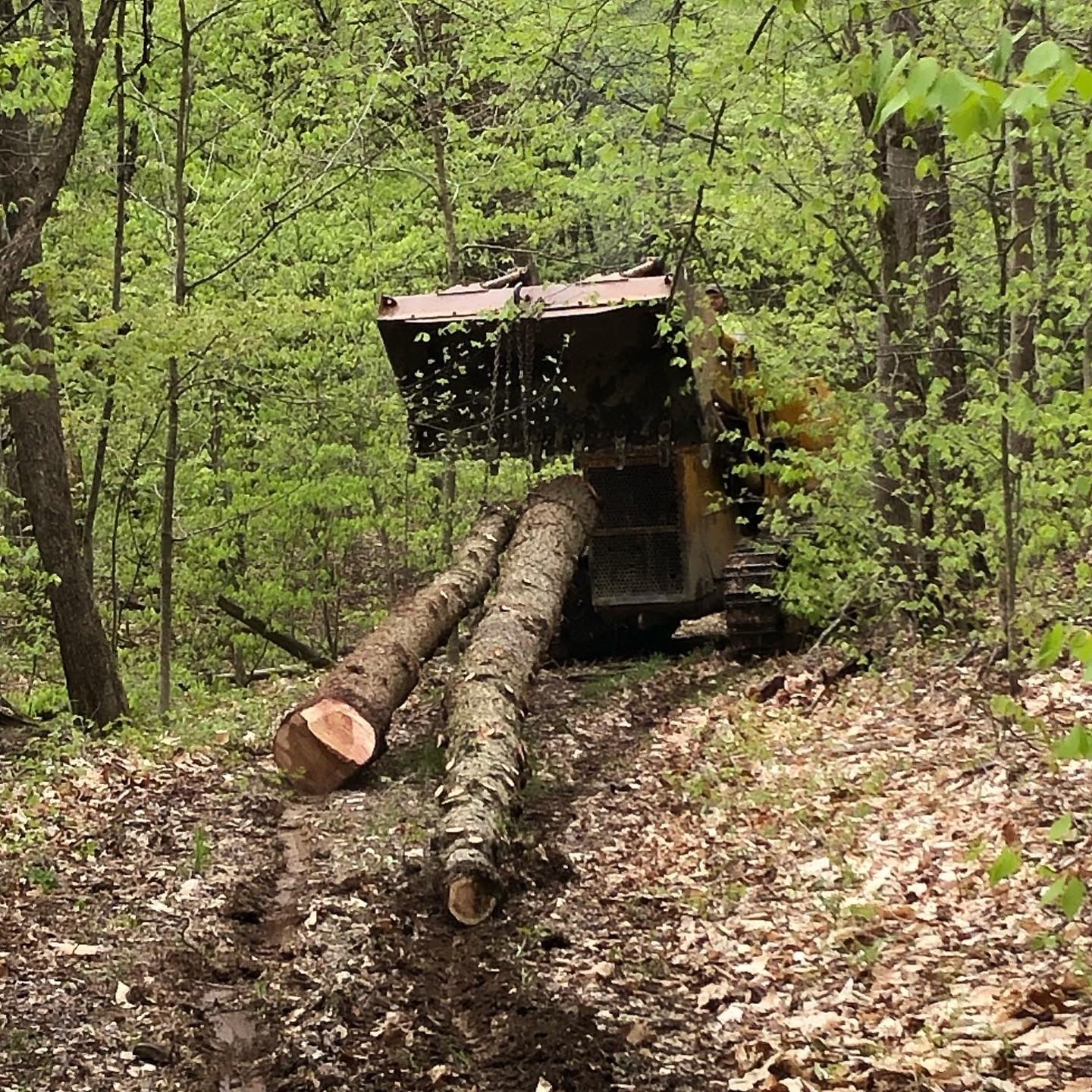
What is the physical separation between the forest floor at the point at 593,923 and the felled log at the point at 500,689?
0.22 m

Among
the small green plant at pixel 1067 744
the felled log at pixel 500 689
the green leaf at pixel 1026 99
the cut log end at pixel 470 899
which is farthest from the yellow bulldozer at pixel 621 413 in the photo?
the green leaf at pixel 1026 99

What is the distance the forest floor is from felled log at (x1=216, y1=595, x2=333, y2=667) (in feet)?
17.1

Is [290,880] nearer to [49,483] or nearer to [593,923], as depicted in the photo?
[593,923]

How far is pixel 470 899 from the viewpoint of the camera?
238 inches

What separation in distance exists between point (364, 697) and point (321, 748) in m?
0.49

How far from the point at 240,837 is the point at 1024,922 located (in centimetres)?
407

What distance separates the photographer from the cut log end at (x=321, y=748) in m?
8.30

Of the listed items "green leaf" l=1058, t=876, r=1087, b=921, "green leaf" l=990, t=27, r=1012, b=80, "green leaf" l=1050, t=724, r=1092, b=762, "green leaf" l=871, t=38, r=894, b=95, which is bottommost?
"green leaf" l=1058, t=876, r=1087, b=921

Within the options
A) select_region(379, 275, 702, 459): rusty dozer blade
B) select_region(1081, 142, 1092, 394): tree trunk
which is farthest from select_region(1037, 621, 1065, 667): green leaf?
select_region(379, 275, 702, 459): rusty dozer blade

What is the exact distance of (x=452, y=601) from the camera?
35.4 feet

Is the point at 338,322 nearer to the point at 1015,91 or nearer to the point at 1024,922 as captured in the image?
the point at 1024,922

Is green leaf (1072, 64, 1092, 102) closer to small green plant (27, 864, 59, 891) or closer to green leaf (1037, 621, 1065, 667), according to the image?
green leaf (1037, 621, 1065, 667)

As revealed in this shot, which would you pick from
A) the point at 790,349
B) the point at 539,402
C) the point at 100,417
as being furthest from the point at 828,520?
the point at 100,417

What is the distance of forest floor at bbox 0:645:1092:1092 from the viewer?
453 centimetres
